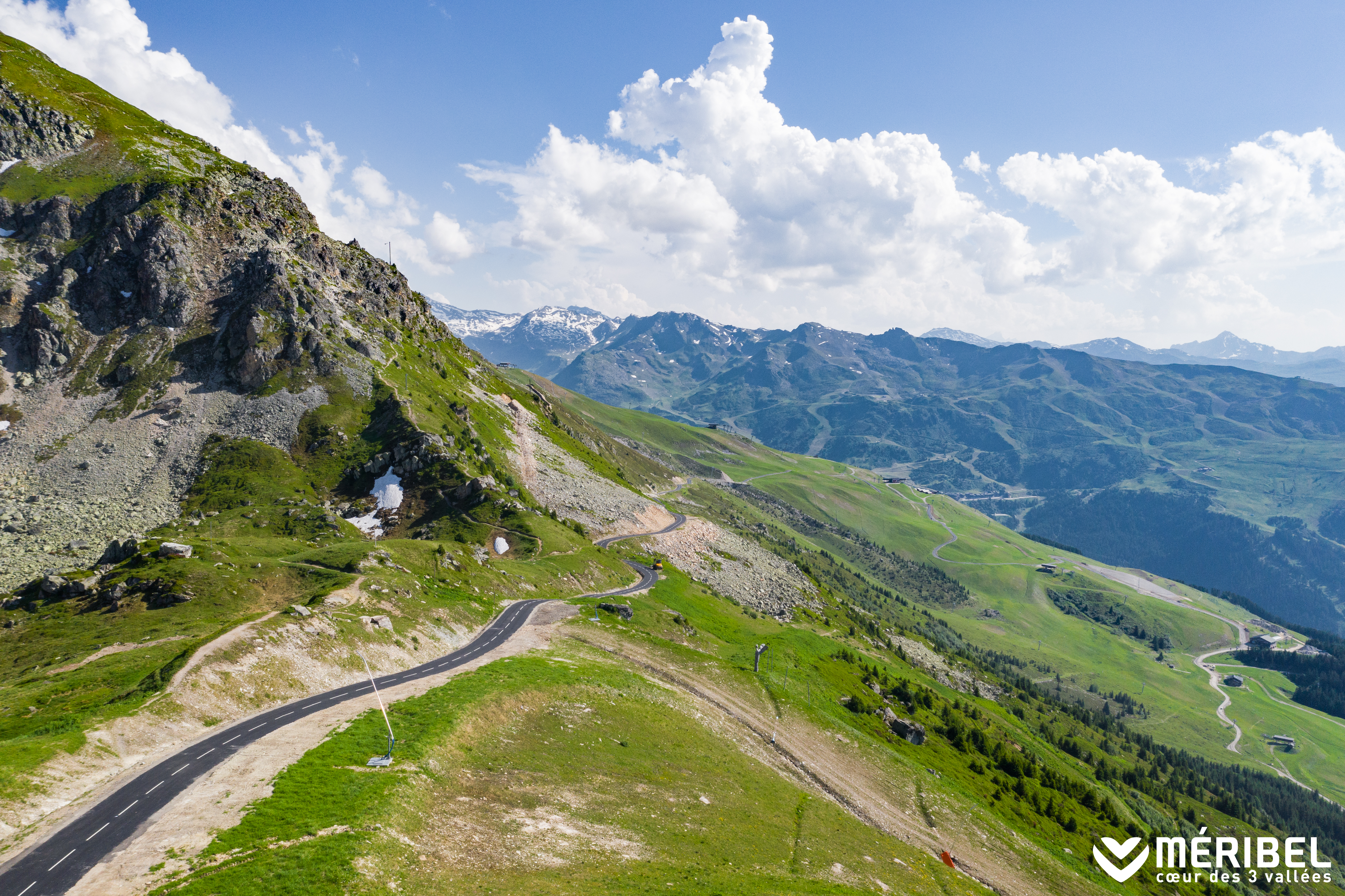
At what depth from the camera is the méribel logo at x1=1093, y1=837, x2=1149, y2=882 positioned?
79.9 meters

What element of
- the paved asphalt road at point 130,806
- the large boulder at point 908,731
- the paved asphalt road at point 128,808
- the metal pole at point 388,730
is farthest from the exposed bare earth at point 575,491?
the metal pole at point 388,730

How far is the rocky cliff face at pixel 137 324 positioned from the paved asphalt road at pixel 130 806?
6357 centimetres

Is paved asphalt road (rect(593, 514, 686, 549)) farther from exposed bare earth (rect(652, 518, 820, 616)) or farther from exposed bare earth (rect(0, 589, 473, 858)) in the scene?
exposed bare earth (rect(0, 589, 473, 858))

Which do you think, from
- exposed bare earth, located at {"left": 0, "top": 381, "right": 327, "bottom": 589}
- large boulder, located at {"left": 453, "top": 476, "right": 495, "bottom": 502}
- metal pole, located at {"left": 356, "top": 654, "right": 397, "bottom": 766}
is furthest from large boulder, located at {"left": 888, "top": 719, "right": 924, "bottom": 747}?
exposed bare earth, located at {"left": 0, "top": 381, "right": 327, "bottom": 589}

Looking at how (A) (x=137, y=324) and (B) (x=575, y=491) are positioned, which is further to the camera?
(B) (x=575, y=491)

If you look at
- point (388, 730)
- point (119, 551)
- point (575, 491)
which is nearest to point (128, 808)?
point (388, 730)

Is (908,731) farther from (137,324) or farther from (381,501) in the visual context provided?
(137,324)

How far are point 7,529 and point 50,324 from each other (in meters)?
55.4

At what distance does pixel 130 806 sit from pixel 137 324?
434ft

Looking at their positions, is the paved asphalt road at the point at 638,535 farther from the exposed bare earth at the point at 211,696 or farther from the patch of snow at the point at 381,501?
the exposed bare earth at the point at 211,696

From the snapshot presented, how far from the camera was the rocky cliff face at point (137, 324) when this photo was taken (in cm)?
10231

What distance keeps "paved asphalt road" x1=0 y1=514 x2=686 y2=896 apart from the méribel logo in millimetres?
88860

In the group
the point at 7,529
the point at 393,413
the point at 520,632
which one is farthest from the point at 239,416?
the point at 520,632

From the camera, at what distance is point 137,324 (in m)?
127
